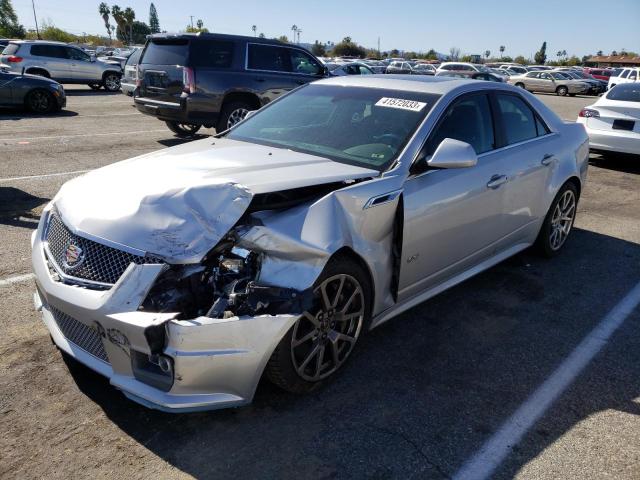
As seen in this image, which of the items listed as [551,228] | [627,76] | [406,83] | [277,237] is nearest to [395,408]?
[277,237]

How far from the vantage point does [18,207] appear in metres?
6.09

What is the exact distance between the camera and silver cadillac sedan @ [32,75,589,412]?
2533 mm

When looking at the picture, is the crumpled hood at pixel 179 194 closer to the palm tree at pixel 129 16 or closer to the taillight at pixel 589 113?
the taillight at pixel 589 113

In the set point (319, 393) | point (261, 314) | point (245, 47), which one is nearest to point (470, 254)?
point (319, 393)

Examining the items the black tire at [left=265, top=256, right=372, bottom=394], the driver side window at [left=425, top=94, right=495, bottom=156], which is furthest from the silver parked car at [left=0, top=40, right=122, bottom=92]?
the black tire at [left=265, top=256, right=372, bottom=394]

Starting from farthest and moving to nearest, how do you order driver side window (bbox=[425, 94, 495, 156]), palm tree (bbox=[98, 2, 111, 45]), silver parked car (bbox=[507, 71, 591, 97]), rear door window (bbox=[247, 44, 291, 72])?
palm tree (bbox=[98, 2, 111, 45])
silver parked car (bbox=[507, 71, 591, 97])
rear door window (bbox=[247, 44, 291, 72])
driver side window (bbox=[425, 94, 495, 156])

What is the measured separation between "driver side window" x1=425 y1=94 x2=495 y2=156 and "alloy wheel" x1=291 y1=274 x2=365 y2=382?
3.90 ft

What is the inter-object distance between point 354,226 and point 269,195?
0.52 meters

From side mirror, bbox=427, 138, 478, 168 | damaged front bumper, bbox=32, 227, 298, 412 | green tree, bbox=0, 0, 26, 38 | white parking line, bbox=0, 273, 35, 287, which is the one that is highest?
green tree, bbox=0, 0, 26, 38

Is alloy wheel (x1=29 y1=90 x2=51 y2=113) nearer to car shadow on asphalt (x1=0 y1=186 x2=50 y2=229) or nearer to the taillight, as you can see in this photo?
car shadow on asphalt (x1=0 y1=186 x2=50 y2=229)

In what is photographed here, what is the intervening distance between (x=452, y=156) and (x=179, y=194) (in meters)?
1.74

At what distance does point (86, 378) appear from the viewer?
3092mm

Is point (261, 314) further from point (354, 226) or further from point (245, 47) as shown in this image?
point (245, 47)

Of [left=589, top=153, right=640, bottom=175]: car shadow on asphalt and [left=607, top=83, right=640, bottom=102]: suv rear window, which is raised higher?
[left=607, top=83, right=640, bottom=102]: suv rear window
